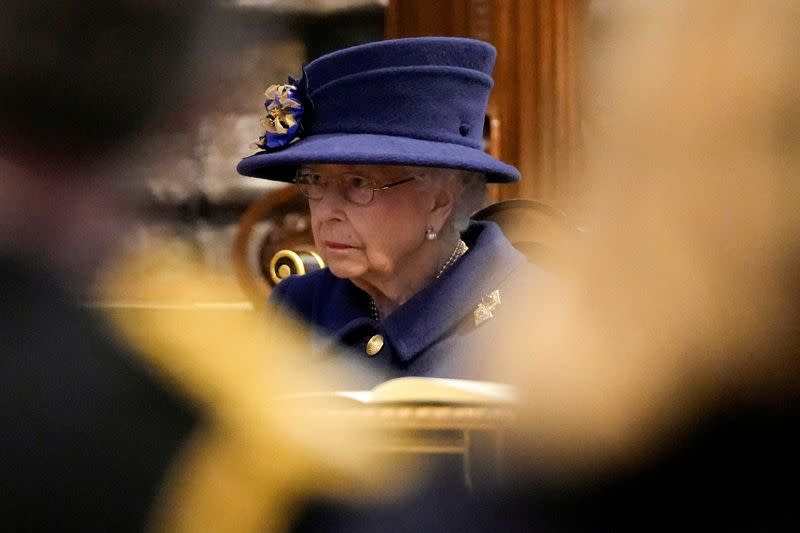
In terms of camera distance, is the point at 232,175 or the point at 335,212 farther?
the point at 232,175

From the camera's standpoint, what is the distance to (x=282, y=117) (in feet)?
3.79

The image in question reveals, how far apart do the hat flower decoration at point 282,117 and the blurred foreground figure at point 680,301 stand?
0.82 metres

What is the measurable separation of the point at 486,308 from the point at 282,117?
35 cm

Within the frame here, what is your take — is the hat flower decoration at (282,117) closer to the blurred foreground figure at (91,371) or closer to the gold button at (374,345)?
the gold button at (374,345)

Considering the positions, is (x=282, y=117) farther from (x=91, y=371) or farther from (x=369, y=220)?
(x=91, y=371)

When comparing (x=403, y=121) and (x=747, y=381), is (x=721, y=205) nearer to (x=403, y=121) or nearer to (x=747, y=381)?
(x=747, y=381)

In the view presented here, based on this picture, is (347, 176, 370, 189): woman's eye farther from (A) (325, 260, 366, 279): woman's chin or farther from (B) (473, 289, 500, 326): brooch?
(B) (473, 289, 500, 326): brooch

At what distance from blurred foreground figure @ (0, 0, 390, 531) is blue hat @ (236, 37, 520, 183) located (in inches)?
25.6

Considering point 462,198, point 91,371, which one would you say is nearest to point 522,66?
point 462,198

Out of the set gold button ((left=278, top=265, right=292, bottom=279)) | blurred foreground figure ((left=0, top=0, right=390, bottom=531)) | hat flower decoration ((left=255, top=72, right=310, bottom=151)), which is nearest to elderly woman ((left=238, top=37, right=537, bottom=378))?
hat flower decoration ((left=255, top=72, right=310, bottom=151))

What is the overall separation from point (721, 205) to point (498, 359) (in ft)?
0.50

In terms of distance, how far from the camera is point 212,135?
2.49 m

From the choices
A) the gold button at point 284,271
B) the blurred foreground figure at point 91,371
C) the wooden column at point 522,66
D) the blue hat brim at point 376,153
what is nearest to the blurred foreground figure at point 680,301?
the blurred foreground figure at point 91,371

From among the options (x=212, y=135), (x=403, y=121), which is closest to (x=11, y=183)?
(x=403, y=121)
